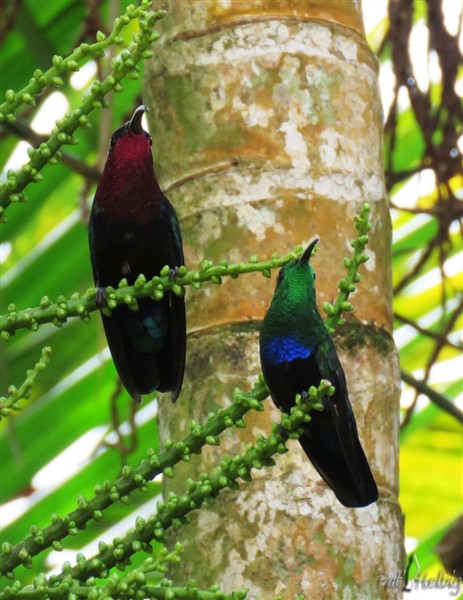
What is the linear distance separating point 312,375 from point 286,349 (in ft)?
0.23

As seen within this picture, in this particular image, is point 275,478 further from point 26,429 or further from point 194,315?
point 26,429

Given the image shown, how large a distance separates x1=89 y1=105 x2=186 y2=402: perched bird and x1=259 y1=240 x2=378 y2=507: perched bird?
437 mm

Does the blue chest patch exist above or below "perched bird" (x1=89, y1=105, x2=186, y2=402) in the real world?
below

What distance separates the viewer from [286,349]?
2.08 m

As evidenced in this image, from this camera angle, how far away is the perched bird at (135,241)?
252 cm

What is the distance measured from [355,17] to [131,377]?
3.16ft

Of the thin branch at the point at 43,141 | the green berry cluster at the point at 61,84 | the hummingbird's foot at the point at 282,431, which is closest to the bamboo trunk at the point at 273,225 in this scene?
the thin branch at the point at 43,141

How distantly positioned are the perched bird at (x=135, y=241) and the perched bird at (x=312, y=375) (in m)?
0.44

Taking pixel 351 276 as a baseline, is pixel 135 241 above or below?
above

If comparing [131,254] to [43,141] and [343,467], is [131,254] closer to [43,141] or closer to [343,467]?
[43,141]

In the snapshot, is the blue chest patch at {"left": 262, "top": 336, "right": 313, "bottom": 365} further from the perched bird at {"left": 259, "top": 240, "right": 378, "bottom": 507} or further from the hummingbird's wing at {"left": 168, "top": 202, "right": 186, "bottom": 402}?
the hummingbird's wing at {"left": 168, "top": 202, "right": 186, "bottom": 402}

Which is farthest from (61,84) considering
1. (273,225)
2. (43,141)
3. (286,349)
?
(43,141)

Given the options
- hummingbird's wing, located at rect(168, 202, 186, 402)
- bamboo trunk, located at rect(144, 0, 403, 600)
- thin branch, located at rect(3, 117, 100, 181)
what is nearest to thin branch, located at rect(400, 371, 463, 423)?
bamboo trunk, located at rect(144, 0, 403, 600)

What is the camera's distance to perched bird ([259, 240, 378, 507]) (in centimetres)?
194
